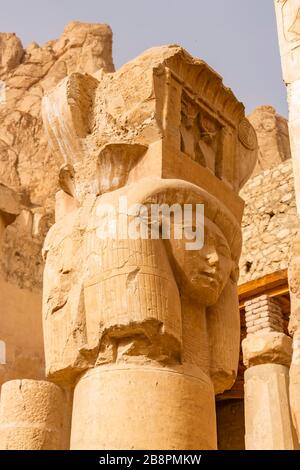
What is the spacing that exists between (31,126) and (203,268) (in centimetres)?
1672

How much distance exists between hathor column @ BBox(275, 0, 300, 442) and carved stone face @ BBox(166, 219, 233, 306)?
0.46 metres

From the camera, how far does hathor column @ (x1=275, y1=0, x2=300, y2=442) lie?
11.6 ft

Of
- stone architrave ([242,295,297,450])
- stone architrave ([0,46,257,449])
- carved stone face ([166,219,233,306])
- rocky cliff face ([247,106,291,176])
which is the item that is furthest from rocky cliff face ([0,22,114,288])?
carved stone face ([166,219,233,306])

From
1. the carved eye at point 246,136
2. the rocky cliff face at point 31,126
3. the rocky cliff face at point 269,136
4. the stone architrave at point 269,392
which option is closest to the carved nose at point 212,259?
the carved eye at point 246,136

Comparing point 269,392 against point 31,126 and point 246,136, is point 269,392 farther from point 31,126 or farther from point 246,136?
point 31,126

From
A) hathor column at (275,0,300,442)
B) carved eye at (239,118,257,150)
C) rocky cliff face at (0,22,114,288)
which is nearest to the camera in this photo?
hathor column at (275,0,300,442)

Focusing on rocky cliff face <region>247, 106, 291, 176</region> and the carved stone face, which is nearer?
the carved stone face

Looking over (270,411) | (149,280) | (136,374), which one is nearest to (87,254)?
(149,280)

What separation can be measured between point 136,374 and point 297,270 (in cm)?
122

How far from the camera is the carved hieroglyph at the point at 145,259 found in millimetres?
3338

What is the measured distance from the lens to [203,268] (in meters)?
3.71

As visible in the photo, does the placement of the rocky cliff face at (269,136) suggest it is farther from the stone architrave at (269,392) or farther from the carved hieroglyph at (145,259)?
the carved hieroglyph at (145,259)

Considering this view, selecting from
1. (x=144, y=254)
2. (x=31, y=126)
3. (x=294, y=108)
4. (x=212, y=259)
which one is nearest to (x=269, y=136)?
(x=31, y=126)

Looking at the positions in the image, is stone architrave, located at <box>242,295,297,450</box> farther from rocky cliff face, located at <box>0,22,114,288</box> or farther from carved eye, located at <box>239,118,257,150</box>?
rocky cliff face, located at <box>0,22,114,288</box>
